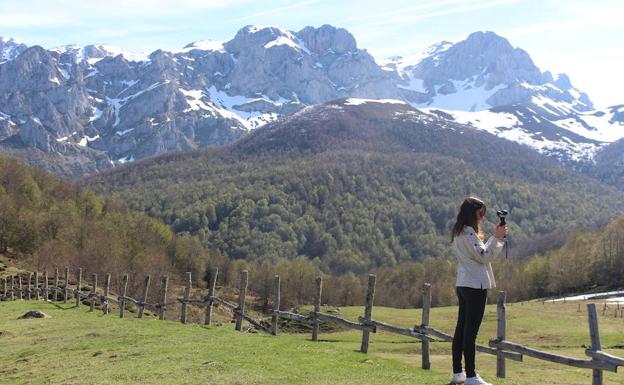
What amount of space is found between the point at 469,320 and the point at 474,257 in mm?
1400

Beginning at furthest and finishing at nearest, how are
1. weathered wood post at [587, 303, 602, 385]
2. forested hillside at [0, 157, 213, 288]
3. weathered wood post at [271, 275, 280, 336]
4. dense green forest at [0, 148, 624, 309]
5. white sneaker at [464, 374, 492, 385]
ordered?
dense green forest at [0, 148, 624, 309], forested hillside at [0, 157, 213, 288], weathered wood post at [271, 275, 280, 336], weathered wood post at [587, 303, 602, 385], white sneaker at [464, 374, 492, 385]

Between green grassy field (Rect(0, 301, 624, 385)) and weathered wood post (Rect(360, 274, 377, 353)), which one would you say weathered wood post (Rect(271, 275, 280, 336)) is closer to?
green grassy field (Rect(0, 301, 624, 385))

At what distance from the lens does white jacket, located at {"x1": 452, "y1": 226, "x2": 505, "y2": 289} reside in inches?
504

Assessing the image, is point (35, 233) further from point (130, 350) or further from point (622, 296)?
point (622, 296)

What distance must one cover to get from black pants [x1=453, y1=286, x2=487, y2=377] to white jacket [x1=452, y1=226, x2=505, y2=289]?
0.19 metres

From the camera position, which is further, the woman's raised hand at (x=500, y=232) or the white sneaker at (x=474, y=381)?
the white sneaker at (x=474, y=381)

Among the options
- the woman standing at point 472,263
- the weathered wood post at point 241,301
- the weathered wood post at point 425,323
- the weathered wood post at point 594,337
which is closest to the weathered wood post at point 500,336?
the weathered wood post at point 425,323

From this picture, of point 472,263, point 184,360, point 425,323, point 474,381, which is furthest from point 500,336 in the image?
point 184,360

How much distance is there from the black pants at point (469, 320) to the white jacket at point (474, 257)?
191mm

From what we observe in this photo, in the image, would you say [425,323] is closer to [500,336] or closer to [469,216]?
[500,336]

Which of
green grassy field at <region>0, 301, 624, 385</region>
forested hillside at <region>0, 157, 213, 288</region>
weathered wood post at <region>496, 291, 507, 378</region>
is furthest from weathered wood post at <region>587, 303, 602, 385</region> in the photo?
forested hillside at <region>0, 157, 213, 288</region>

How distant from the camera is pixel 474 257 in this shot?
13008 millimetres

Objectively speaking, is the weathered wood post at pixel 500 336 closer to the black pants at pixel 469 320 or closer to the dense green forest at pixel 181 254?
the black pants at pixel 469 320

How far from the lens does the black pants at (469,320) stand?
516 inches
